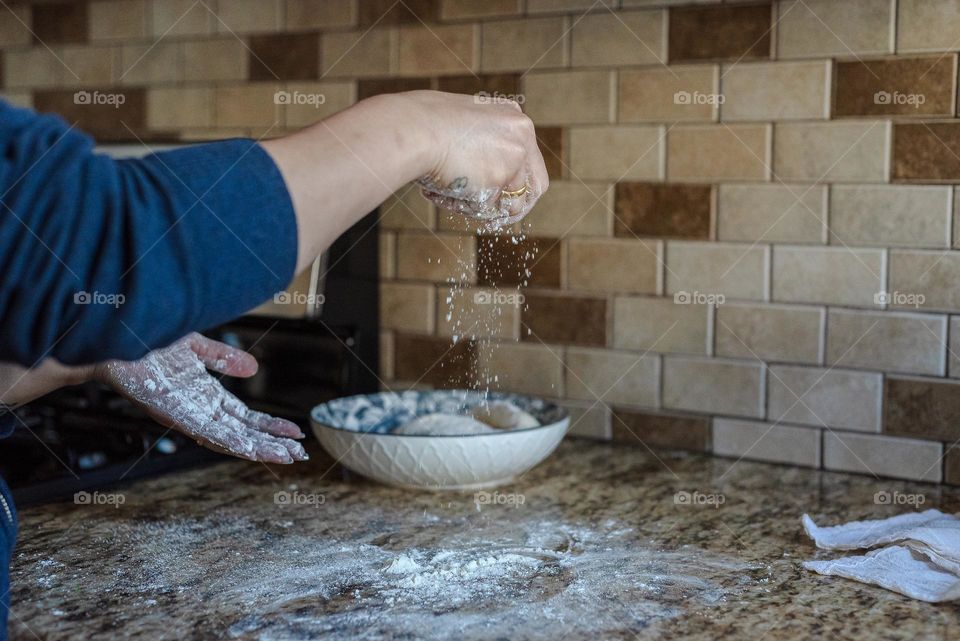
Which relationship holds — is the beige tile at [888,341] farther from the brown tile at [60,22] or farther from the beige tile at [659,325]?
the brown tile at [60,22]

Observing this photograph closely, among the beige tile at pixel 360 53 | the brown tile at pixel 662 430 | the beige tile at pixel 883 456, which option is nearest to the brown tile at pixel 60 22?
the beige tile at pixel 360 53

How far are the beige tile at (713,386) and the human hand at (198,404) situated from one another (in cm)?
58

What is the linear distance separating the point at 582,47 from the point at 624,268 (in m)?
0.32

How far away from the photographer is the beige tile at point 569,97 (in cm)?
139

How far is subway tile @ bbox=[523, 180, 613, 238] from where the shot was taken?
1412 mm

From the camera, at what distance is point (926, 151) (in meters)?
1.19

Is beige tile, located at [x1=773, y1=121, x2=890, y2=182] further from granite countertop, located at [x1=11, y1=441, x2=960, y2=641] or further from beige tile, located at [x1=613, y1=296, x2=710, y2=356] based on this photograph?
granite countertop, located at [x1=11, y1=441, x2=960, y2=641]

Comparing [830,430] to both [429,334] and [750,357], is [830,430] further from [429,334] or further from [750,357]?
[429,334]

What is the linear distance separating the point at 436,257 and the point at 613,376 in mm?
333

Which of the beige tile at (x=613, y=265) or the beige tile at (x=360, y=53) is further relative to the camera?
the beige tile at (x=360, y=53)

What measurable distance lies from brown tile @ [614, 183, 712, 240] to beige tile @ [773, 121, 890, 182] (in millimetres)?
113

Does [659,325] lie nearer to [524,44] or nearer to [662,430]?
[662,430]

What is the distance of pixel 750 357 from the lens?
1.33 metres

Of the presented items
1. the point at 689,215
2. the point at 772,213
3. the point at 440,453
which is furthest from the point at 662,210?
the point at 440,453
